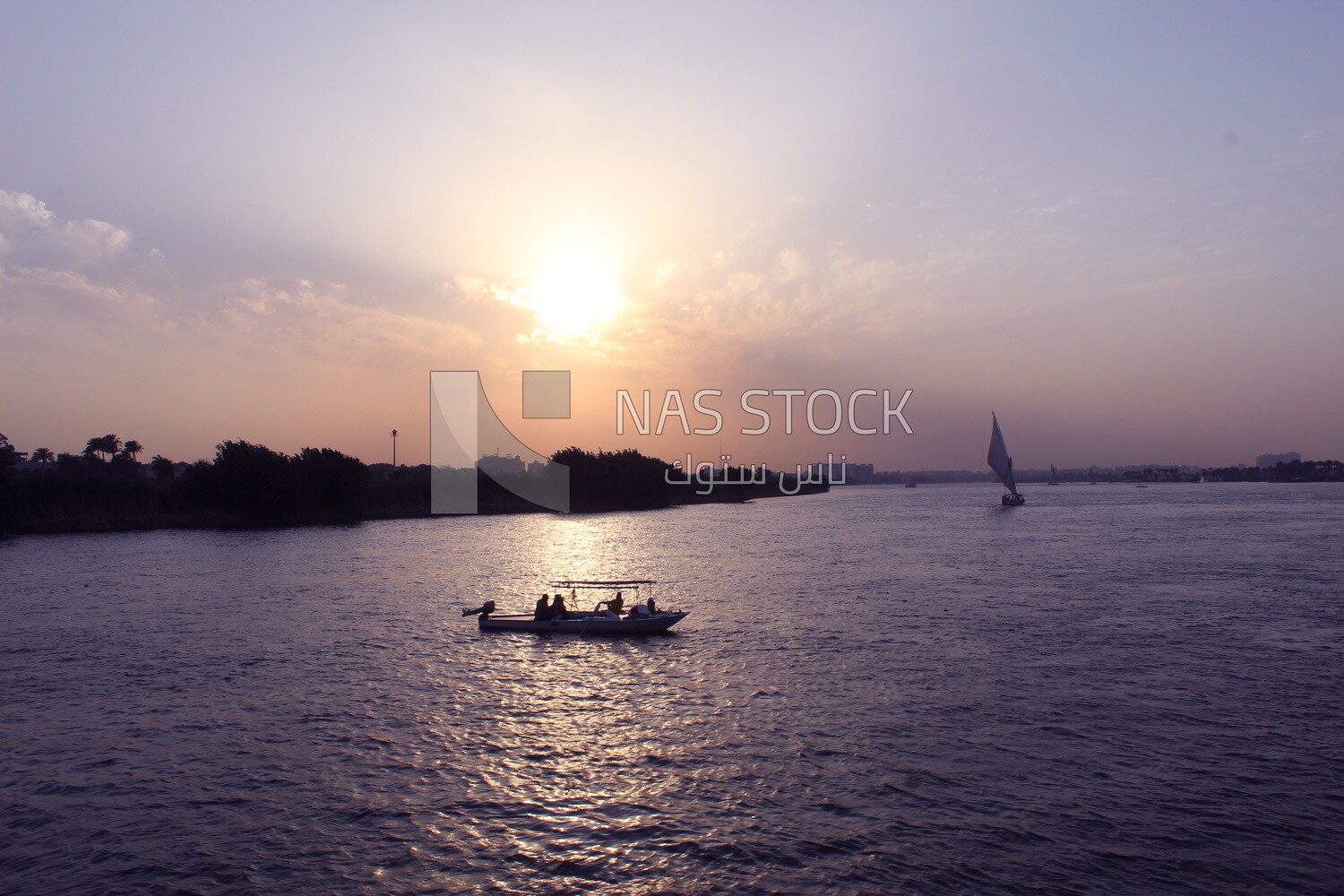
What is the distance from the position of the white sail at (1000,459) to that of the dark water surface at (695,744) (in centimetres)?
Result: 7356

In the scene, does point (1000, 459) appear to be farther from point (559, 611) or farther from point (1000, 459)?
Answer: point (559, 611)

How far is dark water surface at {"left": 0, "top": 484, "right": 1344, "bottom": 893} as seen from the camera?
43.0 feet

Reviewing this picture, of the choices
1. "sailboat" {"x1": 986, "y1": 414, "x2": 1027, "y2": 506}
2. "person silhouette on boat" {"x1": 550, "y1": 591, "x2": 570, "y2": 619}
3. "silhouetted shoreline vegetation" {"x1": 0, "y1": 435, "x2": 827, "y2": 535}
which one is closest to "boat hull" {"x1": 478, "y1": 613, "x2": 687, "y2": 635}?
"person silhouette on boat" {"x1": 550, "y1": 591, "x2": 570, "y2": 619}

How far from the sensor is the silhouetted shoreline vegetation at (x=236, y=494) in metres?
81.5

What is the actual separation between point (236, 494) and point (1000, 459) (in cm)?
9814

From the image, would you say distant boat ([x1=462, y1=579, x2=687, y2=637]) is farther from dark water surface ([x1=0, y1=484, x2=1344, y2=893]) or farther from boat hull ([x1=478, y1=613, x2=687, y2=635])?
dark water surface ([x1=0, y1=484, x2=1344, y2=893])

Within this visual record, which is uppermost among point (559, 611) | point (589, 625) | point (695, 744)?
point (559, 611)

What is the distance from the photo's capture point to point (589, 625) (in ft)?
105

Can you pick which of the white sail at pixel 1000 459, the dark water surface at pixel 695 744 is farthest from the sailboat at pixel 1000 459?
the dark water surface at pixel 695 744

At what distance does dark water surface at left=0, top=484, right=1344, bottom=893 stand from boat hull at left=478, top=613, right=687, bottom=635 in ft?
1.97

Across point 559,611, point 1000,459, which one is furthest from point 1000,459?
point 559,611

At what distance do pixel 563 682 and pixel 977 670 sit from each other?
12336 mm

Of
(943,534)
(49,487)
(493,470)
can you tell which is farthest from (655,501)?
(49,487)

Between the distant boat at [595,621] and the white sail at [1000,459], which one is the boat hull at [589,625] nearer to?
the distant boat at [595,621]
